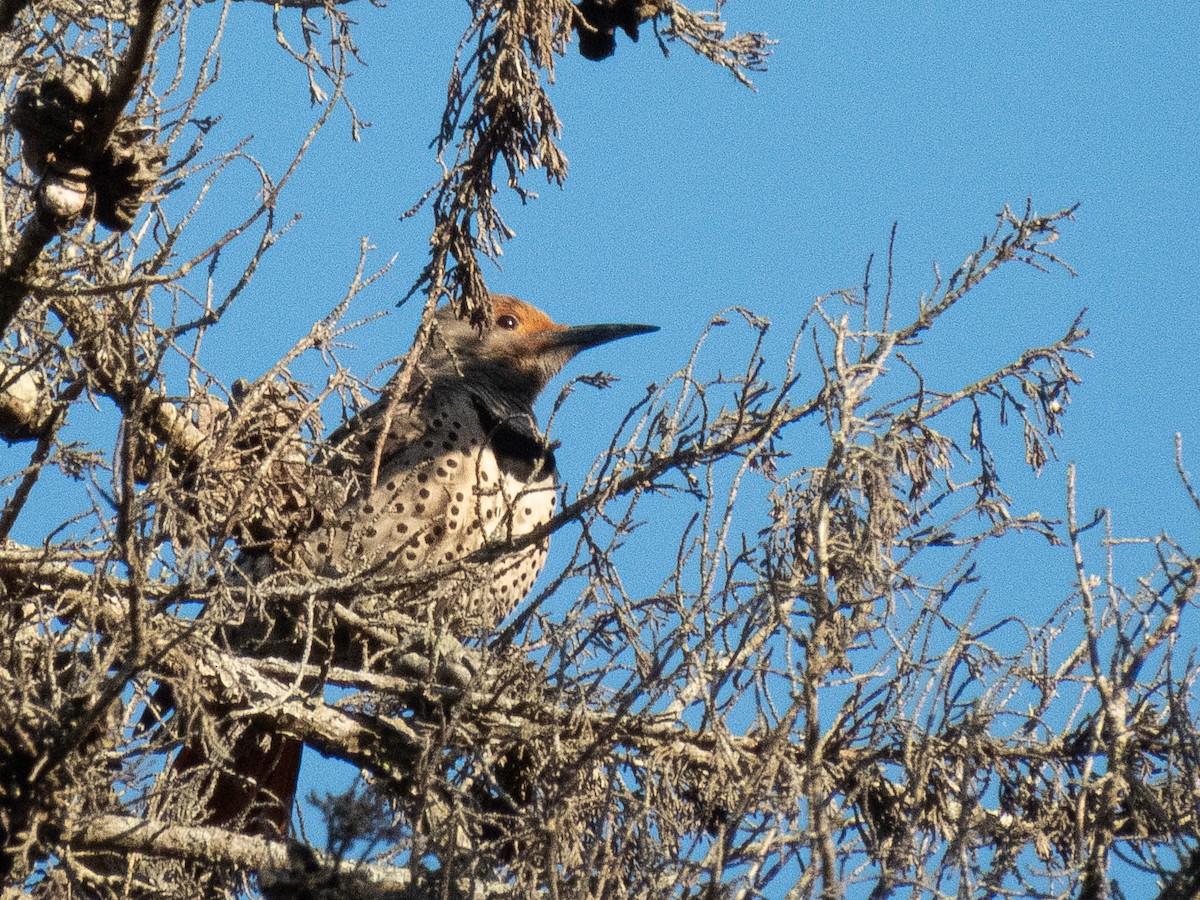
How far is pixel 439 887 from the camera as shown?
3.16 metres

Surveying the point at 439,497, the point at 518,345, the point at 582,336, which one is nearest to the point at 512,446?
the point at 439,497

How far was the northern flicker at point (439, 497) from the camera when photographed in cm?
421

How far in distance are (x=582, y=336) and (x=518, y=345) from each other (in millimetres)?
322

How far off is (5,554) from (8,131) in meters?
1.08

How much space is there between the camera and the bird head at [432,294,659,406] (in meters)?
6.98

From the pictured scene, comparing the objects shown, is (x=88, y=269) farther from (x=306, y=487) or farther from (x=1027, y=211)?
(x=1027, y=211)

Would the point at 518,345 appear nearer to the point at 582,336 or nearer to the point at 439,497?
the point at 582,336

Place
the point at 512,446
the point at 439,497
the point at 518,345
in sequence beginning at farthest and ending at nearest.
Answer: the point at 518,345, the point at 512,446, the point at 439,497

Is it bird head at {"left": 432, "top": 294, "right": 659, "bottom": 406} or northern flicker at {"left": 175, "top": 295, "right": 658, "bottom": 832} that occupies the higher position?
bird head at {"left": 432, "top": 294, "right": 659, "bottom": 406}

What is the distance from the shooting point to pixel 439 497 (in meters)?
5.68

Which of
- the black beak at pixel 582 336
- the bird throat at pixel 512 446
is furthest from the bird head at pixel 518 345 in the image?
the bird throat at pixel 512 446

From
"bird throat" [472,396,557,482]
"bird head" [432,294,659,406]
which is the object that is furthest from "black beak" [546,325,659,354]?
"bird throat" [472,396,557,482]

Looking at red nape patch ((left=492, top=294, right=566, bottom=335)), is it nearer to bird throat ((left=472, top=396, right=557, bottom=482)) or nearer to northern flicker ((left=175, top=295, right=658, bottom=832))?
northern flicker ((left=175, top=295, right=658, bottom=832))

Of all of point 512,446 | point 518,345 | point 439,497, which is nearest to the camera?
point 439,497
